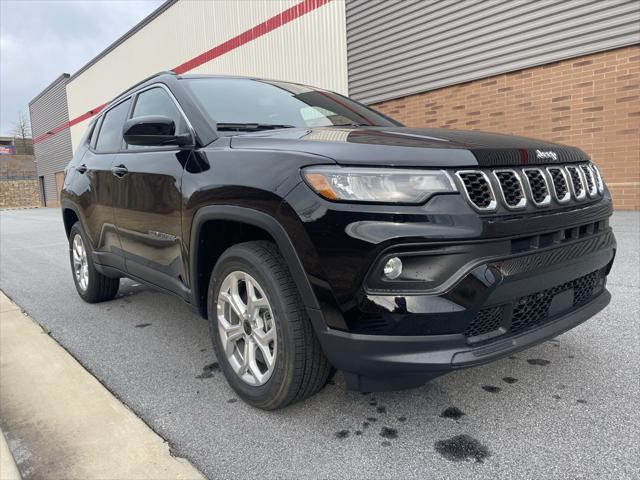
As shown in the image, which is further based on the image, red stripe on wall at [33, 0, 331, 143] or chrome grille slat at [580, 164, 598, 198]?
red stripe on wall at [33, 0, 331, 143]

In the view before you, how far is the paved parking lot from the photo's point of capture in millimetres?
1863

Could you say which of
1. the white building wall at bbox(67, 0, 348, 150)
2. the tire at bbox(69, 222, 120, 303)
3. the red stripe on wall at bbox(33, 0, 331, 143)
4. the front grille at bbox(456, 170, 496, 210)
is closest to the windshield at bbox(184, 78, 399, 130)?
the front grille at bbox(456, 170, 496, 210)

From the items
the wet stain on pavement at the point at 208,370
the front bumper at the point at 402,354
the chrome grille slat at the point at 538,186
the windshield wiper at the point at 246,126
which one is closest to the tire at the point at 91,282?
the wet stain on pavement at the point at 208,370

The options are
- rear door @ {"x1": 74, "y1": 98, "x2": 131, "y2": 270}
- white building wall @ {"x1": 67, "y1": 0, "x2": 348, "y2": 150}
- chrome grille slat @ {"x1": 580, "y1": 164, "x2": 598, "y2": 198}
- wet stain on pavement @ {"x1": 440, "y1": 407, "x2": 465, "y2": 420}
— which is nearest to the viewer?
wet stain on pavement @ {"x1": 440, "y1": 407, "x2": 465, "y2": 420}

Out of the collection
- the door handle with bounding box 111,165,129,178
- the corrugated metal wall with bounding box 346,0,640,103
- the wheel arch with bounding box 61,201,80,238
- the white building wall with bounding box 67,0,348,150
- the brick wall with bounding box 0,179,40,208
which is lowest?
the brick wall with bounding box 0,179,40,208

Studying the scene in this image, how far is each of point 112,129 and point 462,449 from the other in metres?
3.53

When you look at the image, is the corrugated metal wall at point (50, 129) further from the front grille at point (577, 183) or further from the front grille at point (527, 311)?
the front grille at point (527, 311)

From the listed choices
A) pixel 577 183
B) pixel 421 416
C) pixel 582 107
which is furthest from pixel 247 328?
pixel 582 107

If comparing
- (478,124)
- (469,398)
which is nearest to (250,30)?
(478,124)

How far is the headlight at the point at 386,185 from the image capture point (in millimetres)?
1773

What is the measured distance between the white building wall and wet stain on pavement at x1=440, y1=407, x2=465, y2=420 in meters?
10.4

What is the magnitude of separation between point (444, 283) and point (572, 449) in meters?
0.88

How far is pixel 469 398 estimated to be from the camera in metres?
2.33

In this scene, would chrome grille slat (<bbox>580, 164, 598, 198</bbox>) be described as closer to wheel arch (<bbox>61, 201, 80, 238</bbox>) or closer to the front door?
the front door
